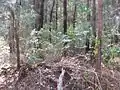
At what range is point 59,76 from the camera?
6.28 metres

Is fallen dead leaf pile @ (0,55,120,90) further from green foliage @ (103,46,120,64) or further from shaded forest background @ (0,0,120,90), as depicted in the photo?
green foliage @ (103,46,120,64)

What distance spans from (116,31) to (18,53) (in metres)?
6.35

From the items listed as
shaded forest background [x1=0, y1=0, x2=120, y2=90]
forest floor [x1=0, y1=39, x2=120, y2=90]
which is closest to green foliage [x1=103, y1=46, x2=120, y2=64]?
shaded forest background [x1=0, y1=0, x2=120, y2=90]

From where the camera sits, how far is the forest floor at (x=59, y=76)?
6164 mm

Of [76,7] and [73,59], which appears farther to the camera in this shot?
[76,7]

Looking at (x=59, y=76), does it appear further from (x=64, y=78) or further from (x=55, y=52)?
(x=55, y=52)

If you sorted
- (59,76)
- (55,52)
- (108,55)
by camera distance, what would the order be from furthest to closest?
(108,55)
(55,52)
(59,76)

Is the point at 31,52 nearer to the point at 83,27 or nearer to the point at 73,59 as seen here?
the point at 73,59

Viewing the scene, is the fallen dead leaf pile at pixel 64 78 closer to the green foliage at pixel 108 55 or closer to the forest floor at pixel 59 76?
the forest floor at pixel 59 76

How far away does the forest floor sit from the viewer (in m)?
6.16

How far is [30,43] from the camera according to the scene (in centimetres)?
813

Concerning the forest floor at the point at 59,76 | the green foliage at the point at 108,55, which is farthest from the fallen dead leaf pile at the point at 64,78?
the green foliage at the point at 108,55

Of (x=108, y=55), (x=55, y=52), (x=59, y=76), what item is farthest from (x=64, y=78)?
(x=108, y=55)

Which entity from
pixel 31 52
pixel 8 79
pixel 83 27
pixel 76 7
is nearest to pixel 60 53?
pixel 31 52
